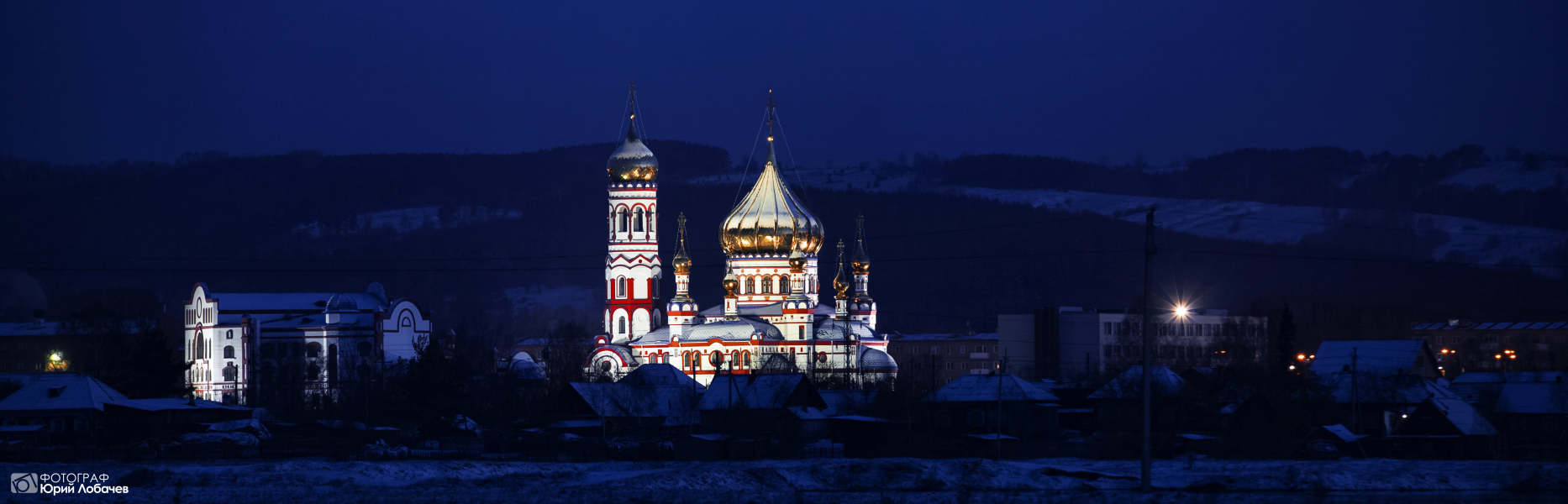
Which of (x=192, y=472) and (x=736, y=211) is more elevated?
(x=736, y=211)

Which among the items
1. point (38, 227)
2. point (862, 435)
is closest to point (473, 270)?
point (38, 227)

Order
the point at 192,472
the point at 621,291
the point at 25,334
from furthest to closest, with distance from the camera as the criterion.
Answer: the point at 25,334
the point at 621,291
the point at 192,472

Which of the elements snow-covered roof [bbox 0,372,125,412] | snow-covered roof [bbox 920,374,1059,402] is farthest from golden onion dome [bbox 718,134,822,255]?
snow-covered roof [bbox 0,372,125,412]

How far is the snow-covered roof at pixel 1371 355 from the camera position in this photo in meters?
72.2

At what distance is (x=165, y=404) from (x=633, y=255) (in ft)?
134

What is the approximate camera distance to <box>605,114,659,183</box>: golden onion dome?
102 m

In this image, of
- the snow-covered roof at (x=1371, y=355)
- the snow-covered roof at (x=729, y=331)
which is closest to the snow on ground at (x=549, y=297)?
the snow-covered roof at (x=729, y=331)

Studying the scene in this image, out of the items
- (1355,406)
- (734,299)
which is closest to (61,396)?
(734,299)

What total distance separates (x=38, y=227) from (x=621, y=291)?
6254 centimetres

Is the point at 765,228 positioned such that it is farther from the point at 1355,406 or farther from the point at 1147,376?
the point at 1147,376

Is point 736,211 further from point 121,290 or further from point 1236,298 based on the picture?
point 121,290

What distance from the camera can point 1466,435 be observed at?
171ft

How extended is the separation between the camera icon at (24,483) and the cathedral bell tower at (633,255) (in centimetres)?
6109

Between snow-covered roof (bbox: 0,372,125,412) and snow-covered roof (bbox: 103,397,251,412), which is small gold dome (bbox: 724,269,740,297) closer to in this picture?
snow-covered roof (bbox: 103,397,251,412)
